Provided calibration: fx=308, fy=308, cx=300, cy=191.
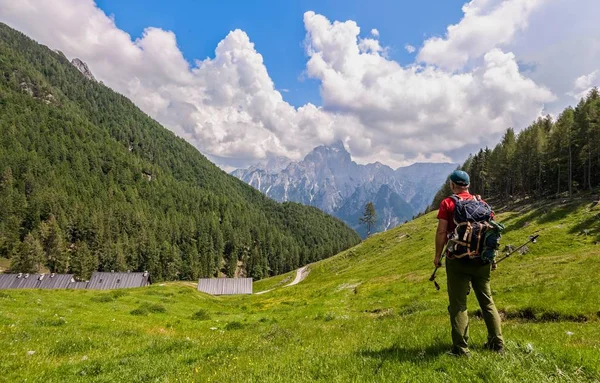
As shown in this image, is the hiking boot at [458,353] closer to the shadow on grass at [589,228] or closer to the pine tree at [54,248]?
the shadow on grass at [589,228]

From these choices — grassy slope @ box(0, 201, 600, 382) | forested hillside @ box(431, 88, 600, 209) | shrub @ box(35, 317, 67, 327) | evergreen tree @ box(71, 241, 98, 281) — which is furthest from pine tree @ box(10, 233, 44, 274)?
forested hillside @ box(431, 88, 600, 209)

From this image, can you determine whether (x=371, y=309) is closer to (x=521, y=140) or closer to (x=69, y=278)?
(x=521, y=140)

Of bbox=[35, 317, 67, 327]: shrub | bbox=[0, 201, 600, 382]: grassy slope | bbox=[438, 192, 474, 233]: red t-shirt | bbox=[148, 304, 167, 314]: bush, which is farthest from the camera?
bbox=[148, 304, 167, 314]: bush

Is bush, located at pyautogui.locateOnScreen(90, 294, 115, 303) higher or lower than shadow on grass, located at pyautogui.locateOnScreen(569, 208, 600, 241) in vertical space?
lower

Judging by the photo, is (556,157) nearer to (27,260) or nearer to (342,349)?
(342,349)

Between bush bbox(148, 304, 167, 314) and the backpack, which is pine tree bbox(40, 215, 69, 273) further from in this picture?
the backpack

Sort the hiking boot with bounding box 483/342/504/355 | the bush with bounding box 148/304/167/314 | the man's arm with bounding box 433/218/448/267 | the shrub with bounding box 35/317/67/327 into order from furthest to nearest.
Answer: the bush with bounding box 148/304/167/314 < the shrub with bounding box 35/317/67/327 < the man's arm with bounding box 433/218/448/267 < the hiking boot with bounding box 483/342/504/355

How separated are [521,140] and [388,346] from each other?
357ft

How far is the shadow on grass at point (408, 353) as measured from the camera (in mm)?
7530

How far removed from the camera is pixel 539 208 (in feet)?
231

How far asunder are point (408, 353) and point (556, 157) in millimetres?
99566

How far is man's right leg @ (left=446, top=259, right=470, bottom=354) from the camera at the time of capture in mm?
7453

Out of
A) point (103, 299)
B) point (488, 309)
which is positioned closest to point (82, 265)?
point (103, 299)

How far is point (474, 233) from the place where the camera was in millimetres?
7160
